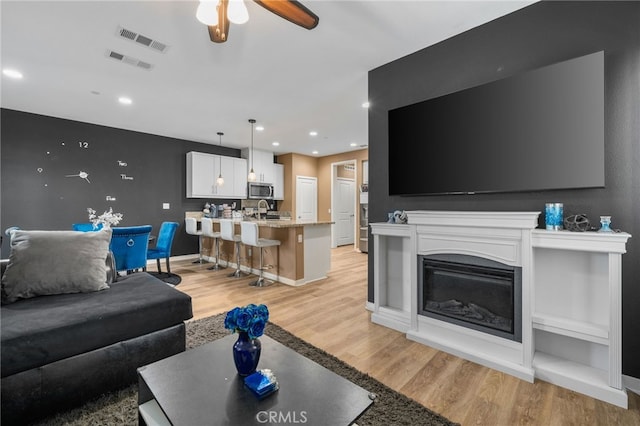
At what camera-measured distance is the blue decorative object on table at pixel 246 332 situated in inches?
47.9

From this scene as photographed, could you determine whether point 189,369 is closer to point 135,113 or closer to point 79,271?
point 79,271

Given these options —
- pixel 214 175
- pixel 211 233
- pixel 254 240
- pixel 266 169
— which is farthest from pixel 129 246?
pixel 266 169

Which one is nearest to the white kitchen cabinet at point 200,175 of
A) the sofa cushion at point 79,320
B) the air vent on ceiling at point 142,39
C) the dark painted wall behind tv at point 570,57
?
the air vent on ceiling at point 142,39

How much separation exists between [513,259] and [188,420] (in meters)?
2.17

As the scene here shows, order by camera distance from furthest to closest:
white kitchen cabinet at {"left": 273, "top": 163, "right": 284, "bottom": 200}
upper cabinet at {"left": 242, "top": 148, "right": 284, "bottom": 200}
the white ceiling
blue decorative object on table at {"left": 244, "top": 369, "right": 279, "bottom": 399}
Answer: white kitchen cabinet at {"left": 273, "top": 163, "right": 284, "bottom": 200}, upper cabinet at {"left": 242, "top": 148, "right": 284, "bottom": 200}, the white ceiling, blue decorative object on table at {"left": 244, "top": 369, "right": 279, "bottom": 399}

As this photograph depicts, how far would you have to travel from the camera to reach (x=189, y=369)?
133 cm

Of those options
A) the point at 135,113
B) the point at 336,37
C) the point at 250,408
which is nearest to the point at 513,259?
the point at 250,408

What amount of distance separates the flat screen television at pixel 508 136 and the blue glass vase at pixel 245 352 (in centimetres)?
208

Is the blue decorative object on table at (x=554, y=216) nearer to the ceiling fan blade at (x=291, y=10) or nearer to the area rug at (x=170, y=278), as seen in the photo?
the ceiling fan blade at (x=291, y=10)

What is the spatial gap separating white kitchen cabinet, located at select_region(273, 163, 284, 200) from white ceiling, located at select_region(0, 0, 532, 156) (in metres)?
2.88

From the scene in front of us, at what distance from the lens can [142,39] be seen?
2609 mm

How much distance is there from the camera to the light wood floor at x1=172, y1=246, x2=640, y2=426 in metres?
1.63

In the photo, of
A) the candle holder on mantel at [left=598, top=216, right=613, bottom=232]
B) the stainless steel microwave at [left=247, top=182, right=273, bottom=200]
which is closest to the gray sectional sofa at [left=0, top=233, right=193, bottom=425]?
the candle holder on mantel at [left=598, top=216, right=613, bottom=232]

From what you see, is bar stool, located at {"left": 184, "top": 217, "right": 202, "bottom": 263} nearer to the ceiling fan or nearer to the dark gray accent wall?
the dark gray accent wall
